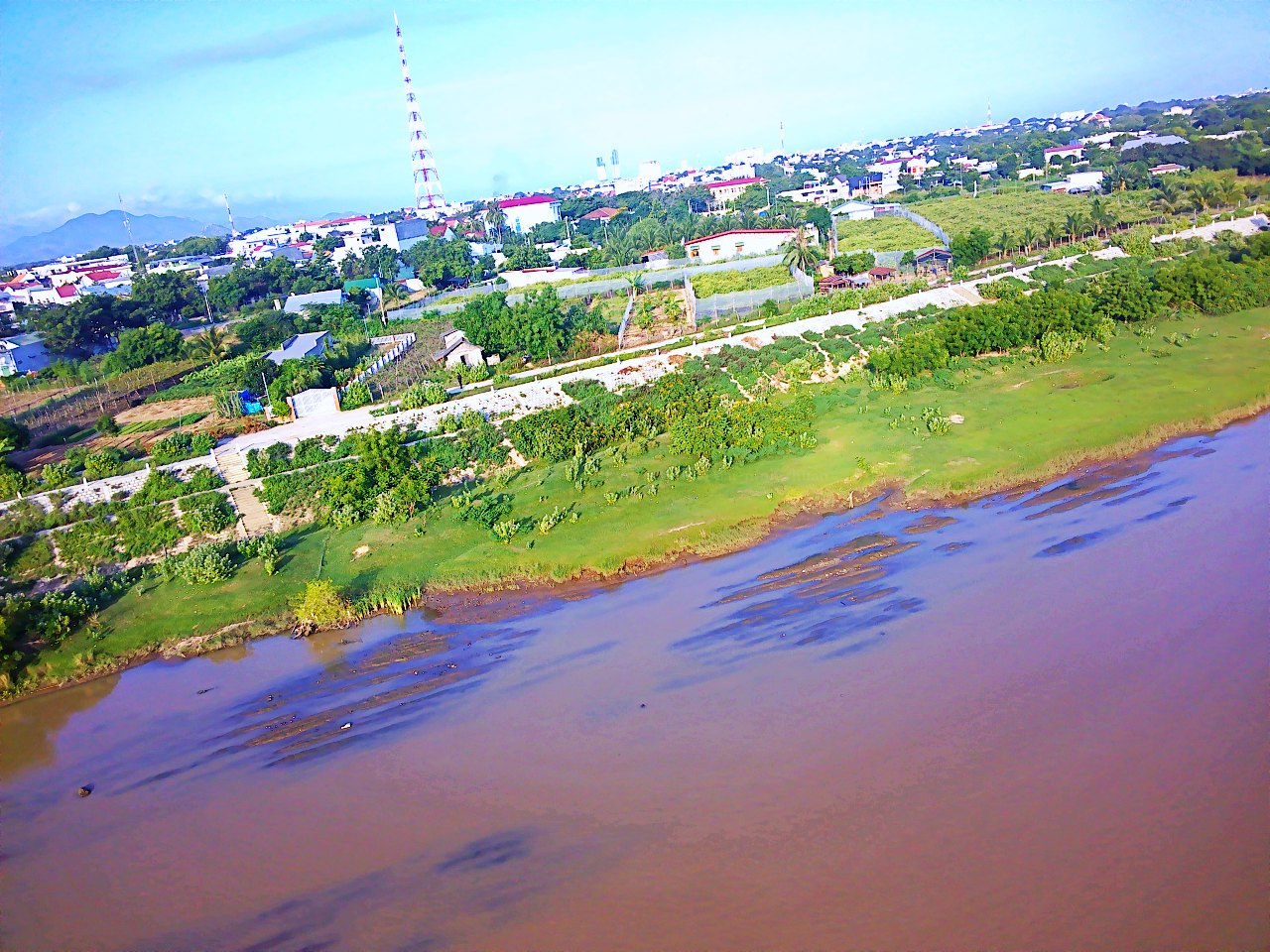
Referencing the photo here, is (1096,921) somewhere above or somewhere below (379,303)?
below

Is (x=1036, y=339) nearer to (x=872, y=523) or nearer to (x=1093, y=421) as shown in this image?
(x=1093, y=421)

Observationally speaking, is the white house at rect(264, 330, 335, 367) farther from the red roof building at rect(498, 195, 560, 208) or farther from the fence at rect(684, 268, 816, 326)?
the red roof building at rect(498, 195, 560, 208)

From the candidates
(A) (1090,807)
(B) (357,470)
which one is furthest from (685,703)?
(B) (357,470)

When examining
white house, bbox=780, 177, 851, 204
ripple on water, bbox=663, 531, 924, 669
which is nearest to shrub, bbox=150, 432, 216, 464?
ripple on water, bbox=663, 531, 924, 669

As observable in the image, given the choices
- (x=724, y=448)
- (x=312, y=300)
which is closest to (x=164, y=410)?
(x=312, y=300)

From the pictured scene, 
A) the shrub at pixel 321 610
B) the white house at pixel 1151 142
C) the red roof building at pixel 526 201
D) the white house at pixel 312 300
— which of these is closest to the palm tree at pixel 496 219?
the red roof building at pixel 526 201

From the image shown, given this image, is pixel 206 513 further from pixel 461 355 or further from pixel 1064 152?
pixel 1064 152
